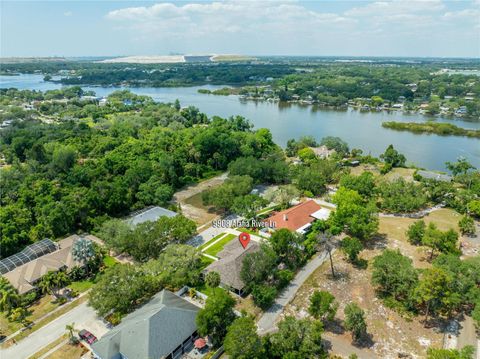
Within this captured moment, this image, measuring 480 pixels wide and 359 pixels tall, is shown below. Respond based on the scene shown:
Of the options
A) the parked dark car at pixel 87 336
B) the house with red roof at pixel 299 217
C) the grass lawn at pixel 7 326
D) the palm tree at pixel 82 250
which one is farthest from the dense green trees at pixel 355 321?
the grass lawn at pixel 7 326

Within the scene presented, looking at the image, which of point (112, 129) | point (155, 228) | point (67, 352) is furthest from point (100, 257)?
point (112, 129)

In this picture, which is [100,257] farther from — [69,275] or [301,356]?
[301,356]

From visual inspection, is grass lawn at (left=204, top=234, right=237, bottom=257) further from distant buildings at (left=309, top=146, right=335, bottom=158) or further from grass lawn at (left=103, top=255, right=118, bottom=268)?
distant buildings at (left=309, top=146, right=335, bottom=158)

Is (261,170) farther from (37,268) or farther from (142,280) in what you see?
(37,268)

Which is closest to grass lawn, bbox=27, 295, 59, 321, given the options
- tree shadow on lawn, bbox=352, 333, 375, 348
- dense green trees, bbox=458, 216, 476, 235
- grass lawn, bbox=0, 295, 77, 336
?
grass lawn, bbox=0, 295, 77, 336

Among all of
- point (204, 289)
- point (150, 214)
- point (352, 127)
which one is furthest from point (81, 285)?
point (352, 127)

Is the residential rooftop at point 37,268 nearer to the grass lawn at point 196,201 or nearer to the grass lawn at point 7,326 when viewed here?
the grass lawn at point 7,326
